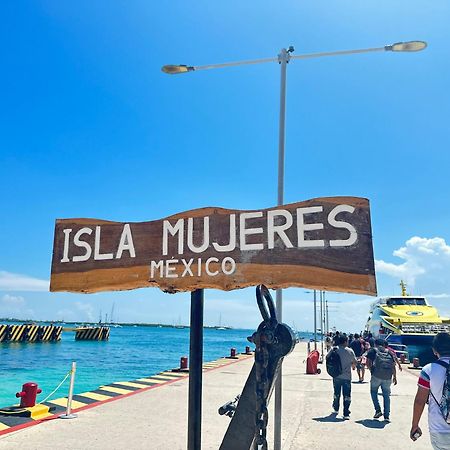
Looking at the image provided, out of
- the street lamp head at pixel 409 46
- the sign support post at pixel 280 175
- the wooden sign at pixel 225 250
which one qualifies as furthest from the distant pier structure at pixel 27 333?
the wooden sign at pixel 225 250

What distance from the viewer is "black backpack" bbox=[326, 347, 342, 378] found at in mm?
9039

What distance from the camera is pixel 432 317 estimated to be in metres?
27.4

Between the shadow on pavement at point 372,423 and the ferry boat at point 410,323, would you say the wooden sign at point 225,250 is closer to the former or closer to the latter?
the shadow on pavement at point 372,423

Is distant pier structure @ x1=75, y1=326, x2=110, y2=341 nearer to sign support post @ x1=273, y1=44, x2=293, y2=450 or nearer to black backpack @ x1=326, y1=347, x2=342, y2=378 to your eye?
black backpack @ x1=326, y1=347, x2=342, y2=378

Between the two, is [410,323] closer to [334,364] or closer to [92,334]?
[334,364]

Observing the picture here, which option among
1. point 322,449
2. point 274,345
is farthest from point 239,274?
point 322,449

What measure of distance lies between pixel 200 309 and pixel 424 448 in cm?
531

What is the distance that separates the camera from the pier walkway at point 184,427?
263 inches

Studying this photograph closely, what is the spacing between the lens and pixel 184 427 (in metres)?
7.77

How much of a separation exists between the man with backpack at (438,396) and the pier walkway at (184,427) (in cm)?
302

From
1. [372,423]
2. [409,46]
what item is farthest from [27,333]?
[409,46]

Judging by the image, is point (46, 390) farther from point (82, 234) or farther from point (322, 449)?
point (82, 234)

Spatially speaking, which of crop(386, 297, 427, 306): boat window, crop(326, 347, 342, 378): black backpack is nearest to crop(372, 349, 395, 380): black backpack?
crop(326, 347, 342, 378): black backpack

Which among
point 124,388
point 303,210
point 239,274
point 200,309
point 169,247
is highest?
point 303,210
